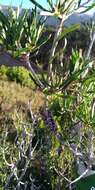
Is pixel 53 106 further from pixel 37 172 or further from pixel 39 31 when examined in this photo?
pixel 37 172

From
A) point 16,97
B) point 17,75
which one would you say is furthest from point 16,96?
point 17,75

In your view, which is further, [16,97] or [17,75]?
[17,75]

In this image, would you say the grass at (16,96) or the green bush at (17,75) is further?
the green bush at (17,75)

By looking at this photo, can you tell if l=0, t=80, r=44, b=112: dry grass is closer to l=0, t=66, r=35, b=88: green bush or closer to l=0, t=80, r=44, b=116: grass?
l=0, t=80, r=44, b=116: grass

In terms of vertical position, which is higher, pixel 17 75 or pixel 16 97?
pixel 17 75

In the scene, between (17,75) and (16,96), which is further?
(17,75)

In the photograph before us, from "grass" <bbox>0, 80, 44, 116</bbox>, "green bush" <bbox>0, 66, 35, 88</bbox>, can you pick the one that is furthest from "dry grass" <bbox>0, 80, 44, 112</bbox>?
"green bush" <bbox>0, 66, 35, 88</bbox>

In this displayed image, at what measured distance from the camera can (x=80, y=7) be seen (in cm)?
193

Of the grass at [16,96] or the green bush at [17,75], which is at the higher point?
the green bush at [17,75]

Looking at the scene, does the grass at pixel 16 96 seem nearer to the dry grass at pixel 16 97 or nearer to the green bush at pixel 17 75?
the dry grass at pixel 16 97

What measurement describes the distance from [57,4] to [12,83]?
1126cm

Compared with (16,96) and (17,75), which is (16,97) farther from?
(17,75)

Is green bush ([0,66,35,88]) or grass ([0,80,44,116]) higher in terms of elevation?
green bush ([0,66,35,88])

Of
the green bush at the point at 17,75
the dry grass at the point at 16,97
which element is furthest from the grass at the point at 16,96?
the green bush at the point at 17,75
